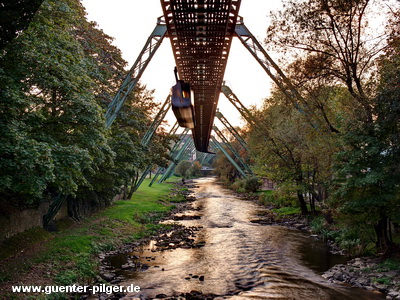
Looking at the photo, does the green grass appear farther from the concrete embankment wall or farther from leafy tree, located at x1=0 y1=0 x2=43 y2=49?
leafy tree, located at x1=0 y1=0 x2=43 y2=49

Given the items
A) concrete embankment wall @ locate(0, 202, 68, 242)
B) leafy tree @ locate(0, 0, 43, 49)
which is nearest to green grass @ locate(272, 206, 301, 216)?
concrete embankment wall @ locate(0, 202, 68, 242)

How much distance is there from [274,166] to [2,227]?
762 inches

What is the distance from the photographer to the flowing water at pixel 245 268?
9.92 m

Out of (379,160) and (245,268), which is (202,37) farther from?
(245,268)

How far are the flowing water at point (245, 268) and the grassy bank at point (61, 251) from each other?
1449mm

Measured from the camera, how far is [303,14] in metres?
13.3

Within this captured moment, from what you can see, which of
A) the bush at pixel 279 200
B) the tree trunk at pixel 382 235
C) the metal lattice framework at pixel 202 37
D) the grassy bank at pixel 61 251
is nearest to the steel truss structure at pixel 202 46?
the metal lattice framework at pixel 202 37

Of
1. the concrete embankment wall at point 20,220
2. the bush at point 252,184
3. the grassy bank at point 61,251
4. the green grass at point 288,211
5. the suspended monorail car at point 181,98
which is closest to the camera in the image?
the grassy bank at point 61,251

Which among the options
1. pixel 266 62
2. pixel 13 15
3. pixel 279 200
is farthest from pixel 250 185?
pixel 13 15

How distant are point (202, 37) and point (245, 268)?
9.31 m

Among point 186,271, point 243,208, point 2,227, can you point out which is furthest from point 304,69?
point 243,208

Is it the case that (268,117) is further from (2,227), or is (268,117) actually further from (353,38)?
(2,227)

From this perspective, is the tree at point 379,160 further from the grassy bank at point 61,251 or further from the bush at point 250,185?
the bush at point 250,185

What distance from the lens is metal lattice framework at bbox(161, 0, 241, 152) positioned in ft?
31.0
